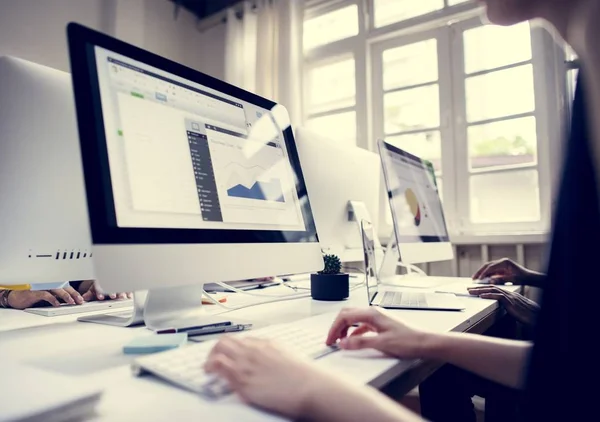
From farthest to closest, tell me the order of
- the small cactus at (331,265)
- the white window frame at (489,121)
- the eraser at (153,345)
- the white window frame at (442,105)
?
the white window frame at (442,105), the white window frame at (489,121), the small cactus at (331,265), the eraser at (153,345)

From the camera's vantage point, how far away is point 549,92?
2242mm

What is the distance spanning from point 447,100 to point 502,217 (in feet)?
2.37

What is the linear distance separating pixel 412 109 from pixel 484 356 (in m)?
2.27

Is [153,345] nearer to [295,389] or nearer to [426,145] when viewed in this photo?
[295,389]

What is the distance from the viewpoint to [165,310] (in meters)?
0.82

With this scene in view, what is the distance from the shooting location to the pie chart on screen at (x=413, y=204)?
157cm

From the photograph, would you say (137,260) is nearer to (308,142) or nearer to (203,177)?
(203,177)

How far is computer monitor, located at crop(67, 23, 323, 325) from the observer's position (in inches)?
25.2

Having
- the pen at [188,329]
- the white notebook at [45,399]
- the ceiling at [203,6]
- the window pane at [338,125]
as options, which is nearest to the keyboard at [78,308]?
the pen at [188,329]

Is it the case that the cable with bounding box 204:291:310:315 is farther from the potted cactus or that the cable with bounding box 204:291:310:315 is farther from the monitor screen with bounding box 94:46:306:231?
the monitor screen with bounding box 94:46:306:231

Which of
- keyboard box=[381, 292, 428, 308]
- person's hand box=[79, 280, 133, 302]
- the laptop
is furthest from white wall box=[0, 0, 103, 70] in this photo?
keyboard box=[381, 292, 428, 308]

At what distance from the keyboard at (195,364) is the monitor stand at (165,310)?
22 cm

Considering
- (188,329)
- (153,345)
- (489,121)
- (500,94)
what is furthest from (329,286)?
(500,94)

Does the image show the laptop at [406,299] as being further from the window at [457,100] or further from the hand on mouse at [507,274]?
the window at [457,100]
